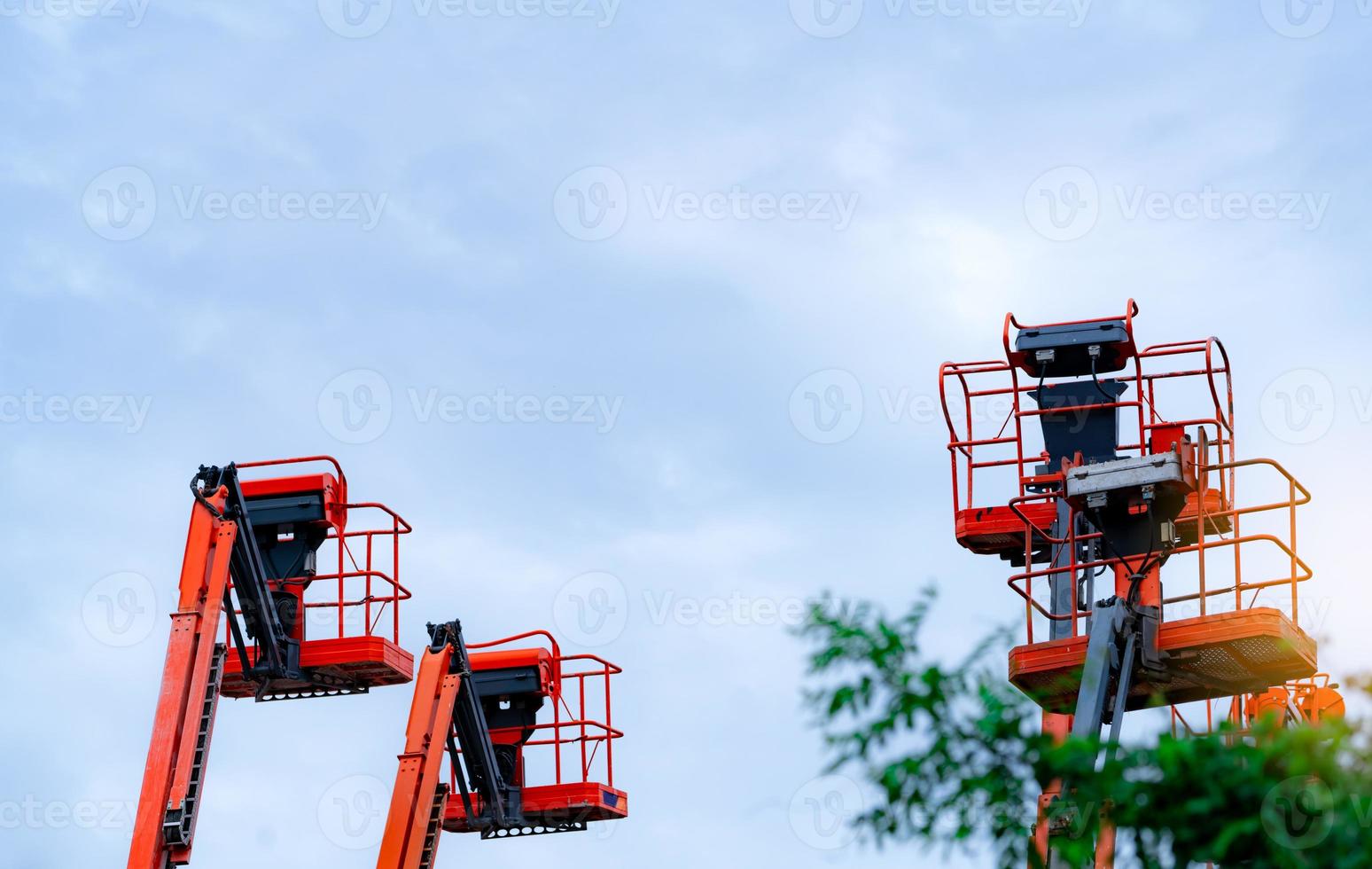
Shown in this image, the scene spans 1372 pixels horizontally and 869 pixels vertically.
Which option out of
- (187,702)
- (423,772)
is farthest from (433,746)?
(187,702)

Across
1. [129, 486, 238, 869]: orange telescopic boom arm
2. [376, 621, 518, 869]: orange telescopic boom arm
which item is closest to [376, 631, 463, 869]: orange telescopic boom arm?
[376, 621, 518, 869]: orange telescopic boom arm

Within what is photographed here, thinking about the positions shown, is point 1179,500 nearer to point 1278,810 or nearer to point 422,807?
point 1278,810

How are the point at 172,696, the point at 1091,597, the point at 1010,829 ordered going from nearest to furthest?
the point at 1010,829 → the point at 1091,597 → the point at 172,696

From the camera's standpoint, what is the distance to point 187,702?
53.0 ft

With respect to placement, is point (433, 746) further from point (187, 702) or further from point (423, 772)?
point (187, 702)

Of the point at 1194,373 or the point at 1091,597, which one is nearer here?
the point at 1091,597

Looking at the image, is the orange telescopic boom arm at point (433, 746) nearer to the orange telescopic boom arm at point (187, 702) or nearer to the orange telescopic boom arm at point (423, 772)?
the orange telescopic boom arm at point (423, 772)

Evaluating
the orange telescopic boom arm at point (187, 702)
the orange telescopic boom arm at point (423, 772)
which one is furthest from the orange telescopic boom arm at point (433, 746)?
the orange telescopic boom arm at point (187, 702)

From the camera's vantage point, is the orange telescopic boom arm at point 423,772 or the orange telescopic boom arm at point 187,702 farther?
the orange telescopic boom arm at point 423,772

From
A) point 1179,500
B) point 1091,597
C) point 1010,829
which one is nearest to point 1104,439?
point 1091,597

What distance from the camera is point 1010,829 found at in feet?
22.1

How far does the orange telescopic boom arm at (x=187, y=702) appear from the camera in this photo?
1549cm

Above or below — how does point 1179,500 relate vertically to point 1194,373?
below

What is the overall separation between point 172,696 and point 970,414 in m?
7.20
